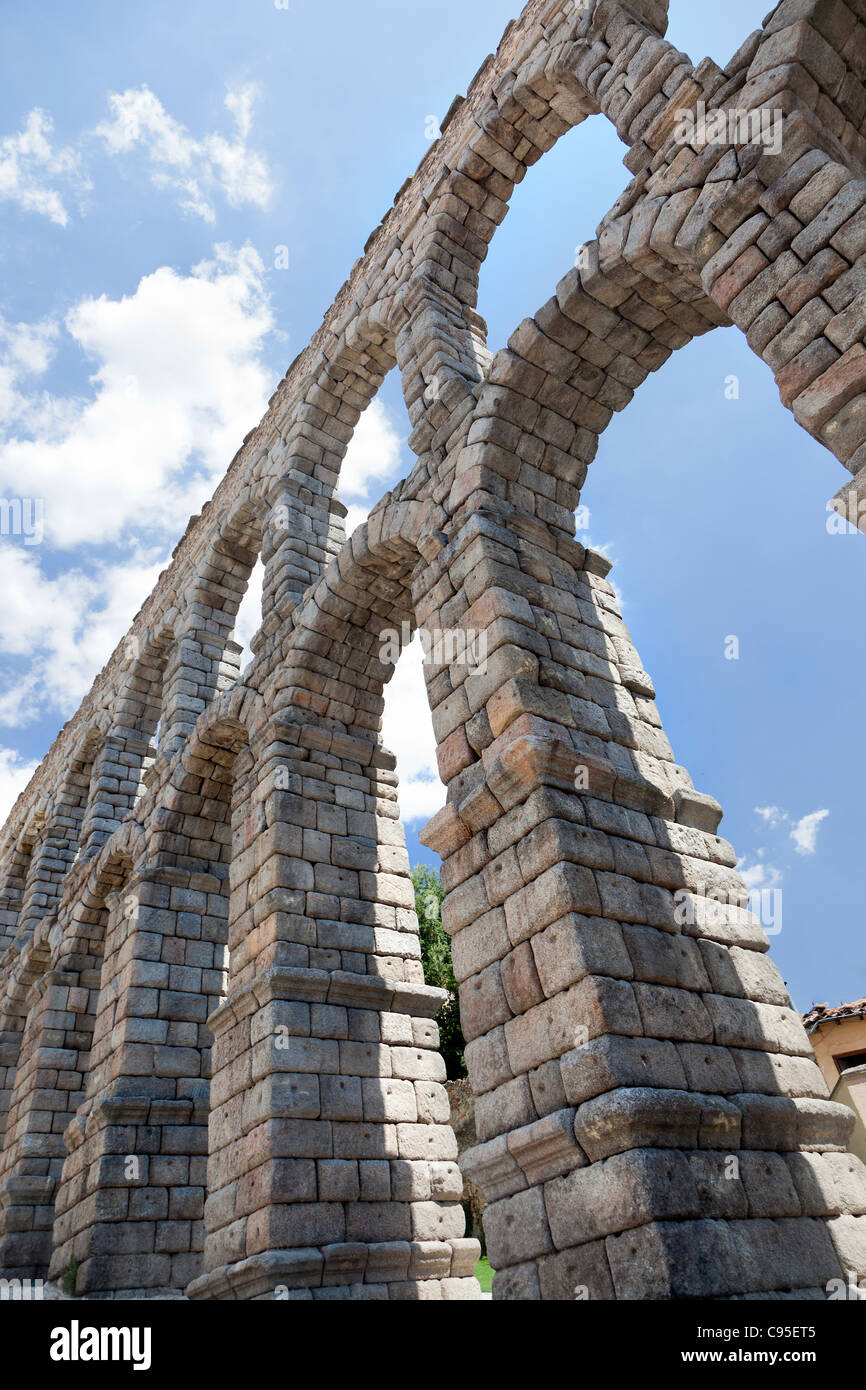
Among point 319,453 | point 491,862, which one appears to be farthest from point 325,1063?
point 319,453

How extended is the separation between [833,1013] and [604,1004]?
426 inches

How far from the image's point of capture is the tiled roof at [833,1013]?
12.9 m

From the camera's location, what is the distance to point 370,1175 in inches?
247

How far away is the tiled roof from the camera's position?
12.9 metres

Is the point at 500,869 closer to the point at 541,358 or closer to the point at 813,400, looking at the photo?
the point at 813,400

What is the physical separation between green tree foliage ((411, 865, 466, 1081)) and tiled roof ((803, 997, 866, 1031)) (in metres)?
6.47

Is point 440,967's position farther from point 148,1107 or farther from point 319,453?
point 319,453

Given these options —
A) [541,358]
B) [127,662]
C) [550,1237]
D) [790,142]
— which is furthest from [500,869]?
[127,662]

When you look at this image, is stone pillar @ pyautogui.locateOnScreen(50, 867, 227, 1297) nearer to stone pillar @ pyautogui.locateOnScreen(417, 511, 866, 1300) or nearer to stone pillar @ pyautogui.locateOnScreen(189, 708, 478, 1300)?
stone pillar @ pyautogui.locateOnScreen(189, 708, 478, 1300)

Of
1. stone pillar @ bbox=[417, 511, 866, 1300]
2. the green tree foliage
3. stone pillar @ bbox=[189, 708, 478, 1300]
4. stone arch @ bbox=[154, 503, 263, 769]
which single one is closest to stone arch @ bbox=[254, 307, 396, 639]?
stone arch @ bbox=[154, 503, 263, 769]

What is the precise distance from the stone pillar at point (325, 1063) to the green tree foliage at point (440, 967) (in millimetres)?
9545

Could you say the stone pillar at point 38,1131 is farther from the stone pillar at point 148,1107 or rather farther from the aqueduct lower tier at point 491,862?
the stone pillar at point 148,1107
